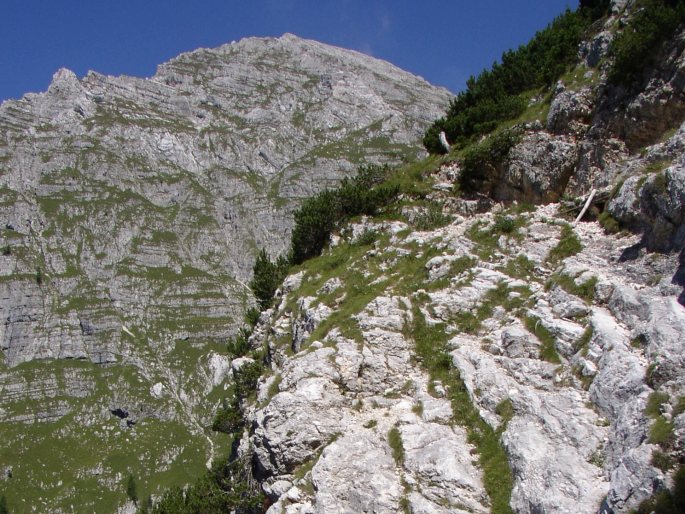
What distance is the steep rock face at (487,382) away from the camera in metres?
14.5

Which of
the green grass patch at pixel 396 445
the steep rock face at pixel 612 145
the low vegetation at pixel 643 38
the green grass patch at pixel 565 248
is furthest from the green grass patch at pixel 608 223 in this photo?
the green grass patch at pixel 396 445

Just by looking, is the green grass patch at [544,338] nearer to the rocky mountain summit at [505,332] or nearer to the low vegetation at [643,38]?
the rocky mountain summit at [505,332]

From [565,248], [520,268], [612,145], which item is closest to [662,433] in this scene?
[520,268]

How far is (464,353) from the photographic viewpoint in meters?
20.6

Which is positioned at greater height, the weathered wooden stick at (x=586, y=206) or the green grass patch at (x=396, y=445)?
the weathered wooden stick at (x=586, y=206)

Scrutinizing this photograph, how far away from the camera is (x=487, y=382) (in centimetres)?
1867

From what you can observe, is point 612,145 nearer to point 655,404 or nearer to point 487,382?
point 487,382

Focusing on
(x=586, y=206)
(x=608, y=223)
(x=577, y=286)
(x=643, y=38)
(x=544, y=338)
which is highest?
(x=643, y=38)

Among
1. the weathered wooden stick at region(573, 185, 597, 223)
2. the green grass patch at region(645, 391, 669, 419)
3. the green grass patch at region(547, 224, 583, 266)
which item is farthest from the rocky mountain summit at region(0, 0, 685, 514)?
the weathered wooden stick at region(573, 185, 597, 223)

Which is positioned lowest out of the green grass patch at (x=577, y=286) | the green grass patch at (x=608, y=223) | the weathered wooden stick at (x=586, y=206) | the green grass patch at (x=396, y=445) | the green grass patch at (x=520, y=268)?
the green grass patch at (x=396, y=445)

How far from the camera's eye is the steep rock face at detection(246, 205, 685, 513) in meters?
14.5

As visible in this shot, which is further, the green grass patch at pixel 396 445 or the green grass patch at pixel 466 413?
the green grass patch at pixel 396 445

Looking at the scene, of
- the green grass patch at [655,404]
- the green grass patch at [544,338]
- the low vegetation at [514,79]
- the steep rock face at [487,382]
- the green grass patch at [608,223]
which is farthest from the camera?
the low vegetation at [514,79]

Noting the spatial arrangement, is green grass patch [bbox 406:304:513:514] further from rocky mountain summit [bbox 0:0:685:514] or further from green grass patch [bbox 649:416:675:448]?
green grass patch [bbox 649:416:675:448]
